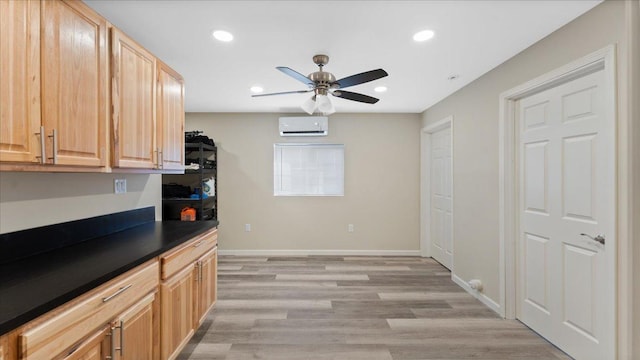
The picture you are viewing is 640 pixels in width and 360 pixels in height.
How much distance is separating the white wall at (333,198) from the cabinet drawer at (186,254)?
2192 mm

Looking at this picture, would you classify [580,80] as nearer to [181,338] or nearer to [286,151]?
[181,338]

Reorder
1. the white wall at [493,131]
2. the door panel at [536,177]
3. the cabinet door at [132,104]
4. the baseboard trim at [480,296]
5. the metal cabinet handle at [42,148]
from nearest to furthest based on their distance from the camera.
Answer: the metal cabinet handle at [42,148] < the white wall at [493,131] < the cabinet door at [132,104] < the door panel at [536,177] < the baseboard trim at [480,296]

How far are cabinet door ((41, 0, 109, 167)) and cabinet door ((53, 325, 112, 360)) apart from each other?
83 cm

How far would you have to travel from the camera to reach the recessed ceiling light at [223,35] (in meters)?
2.19

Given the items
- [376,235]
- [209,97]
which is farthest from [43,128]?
[376,235]

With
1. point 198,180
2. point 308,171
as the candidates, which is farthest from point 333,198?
point 198,180

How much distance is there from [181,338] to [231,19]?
7.42ft

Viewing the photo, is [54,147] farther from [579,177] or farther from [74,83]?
[579,177]

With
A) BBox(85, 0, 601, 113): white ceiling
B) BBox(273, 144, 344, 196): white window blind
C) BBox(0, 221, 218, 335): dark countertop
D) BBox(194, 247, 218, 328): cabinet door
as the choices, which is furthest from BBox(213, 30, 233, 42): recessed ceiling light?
→ BBox(273, 144, 344, 196): white window blind

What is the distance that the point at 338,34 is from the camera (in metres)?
2.24

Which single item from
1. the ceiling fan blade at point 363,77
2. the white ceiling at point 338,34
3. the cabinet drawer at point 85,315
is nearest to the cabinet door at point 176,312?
the cabinet drawer at point 85,315

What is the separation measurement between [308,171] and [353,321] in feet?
8.98

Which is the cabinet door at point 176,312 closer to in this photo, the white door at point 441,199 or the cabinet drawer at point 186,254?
the cabinet drawer at point 186,254

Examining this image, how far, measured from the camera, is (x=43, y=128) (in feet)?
4.46
